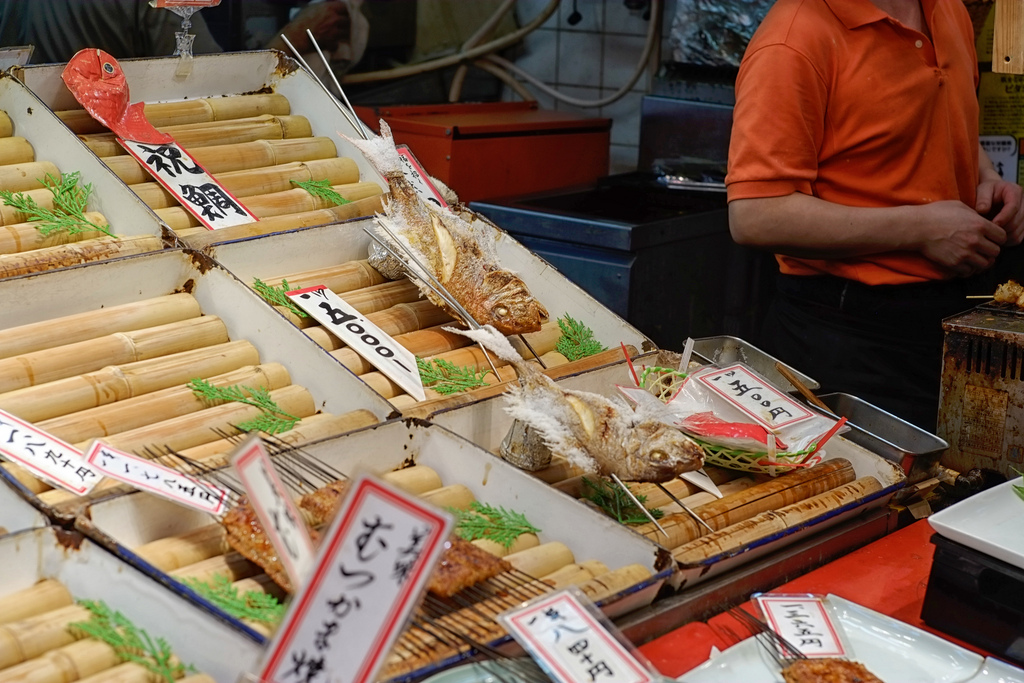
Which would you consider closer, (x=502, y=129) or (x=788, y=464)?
(x=788, y=464)

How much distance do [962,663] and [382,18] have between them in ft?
17.9

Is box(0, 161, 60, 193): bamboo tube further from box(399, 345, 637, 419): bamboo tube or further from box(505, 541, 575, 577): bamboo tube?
box(505, 541, 575, 577): bamboo tube

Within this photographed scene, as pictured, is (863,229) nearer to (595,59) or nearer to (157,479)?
(157,479)

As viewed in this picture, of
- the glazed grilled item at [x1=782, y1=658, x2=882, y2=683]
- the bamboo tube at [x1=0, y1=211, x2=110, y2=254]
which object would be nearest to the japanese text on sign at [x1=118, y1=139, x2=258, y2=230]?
the bamboo tube at [x1=0, y1=211, x2=110, y2=254]

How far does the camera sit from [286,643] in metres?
1.21

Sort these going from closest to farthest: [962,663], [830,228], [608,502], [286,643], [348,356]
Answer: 1. [286,643]
2. [962,663]
3. [608,502]
4. [348,356]
5. [830,228]

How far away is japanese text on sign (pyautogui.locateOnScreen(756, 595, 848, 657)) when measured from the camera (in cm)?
172

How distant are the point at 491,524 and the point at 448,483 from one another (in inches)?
7.5

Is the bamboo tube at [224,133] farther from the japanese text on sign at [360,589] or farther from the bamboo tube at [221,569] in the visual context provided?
the japanese text on sign at [360,589]

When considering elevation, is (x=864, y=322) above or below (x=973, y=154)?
below

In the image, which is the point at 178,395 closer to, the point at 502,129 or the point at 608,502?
the point at 608,502

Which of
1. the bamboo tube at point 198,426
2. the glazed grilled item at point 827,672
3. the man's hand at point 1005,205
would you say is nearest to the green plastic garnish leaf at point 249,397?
the bamboo tube at point 198,426

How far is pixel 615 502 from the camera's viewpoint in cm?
212

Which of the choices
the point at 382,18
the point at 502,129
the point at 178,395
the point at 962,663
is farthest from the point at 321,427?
the point at 382,18
